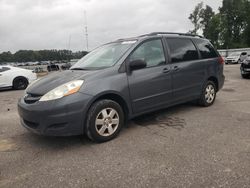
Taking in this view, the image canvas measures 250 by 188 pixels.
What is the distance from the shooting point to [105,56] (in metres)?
4.22

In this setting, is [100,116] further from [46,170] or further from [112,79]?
[46,170]

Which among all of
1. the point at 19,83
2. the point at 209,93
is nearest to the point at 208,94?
A: the point at 209,93

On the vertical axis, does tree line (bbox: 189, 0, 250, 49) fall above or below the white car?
above

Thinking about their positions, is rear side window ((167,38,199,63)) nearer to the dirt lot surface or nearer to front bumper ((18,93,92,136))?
the dirt lot surface

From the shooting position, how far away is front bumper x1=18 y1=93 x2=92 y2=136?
3117mm

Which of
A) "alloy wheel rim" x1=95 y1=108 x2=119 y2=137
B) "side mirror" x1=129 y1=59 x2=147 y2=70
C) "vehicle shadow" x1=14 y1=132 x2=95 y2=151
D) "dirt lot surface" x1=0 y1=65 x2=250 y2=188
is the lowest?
"dirt lot surface" x1=0 y1=65 x2=250 y2=188

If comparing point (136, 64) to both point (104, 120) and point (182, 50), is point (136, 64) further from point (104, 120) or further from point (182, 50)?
point (182, 50)

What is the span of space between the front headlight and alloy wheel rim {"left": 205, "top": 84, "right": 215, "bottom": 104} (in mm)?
3270

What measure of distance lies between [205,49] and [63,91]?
3.64 metres

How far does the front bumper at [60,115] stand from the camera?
312 centimetres

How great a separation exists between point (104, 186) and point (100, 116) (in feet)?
3.99

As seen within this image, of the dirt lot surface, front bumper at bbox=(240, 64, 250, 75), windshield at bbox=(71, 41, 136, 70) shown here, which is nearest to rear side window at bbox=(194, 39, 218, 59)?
the dirt lot surface

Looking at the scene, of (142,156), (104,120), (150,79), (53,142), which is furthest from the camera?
(150,79)

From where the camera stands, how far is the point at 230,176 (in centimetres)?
250
